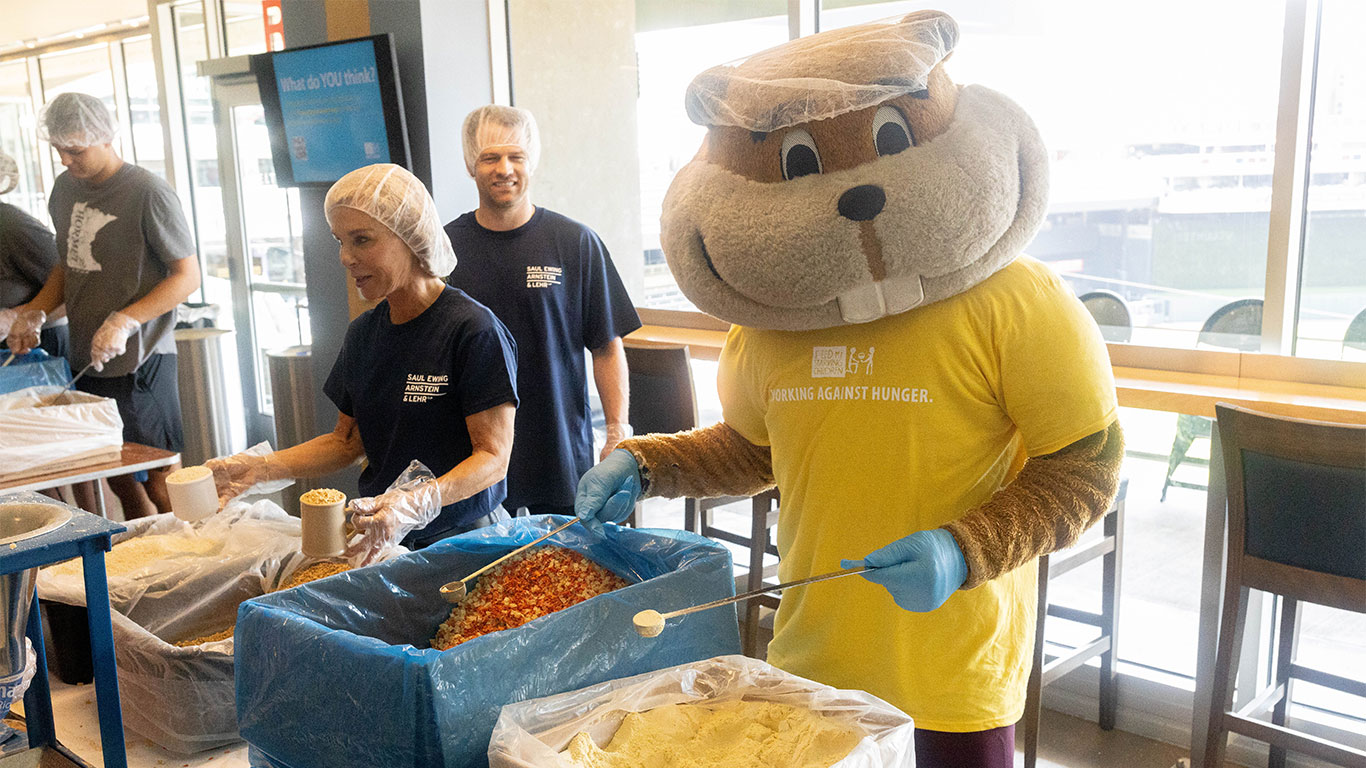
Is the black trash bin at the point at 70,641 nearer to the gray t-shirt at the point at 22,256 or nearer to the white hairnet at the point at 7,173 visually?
the gray t-shirt at the point at 22,256

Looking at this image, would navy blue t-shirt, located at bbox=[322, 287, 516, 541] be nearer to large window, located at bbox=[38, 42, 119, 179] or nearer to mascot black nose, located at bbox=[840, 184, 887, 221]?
mascot black nose, located at bbox=[840, 184, 887, 221]

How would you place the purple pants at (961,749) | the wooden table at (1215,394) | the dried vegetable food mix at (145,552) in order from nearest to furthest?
the purple pants at (961,749), the dried vegetable food mix at (145,552), the wooden table at (1215,394)

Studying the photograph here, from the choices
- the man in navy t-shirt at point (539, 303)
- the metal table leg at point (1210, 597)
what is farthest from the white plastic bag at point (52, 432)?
the metal table leg at point (1210, 597)

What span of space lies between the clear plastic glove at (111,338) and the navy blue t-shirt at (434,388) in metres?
1.68

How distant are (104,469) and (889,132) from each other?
2166 millimetres

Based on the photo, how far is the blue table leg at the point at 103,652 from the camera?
1.20m

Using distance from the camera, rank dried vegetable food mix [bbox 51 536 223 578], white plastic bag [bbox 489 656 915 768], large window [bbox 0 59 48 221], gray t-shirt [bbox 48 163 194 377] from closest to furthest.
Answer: white plastic bag [bbox 489 656 915 768]
dried vegetable food mix [bbox 51 536 223 578]
gray t-shirt [bbox 48 163 194 377]
large window [bbox 0 59 48 221]

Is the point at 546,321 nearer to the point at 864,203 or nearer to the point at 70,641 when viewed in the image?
the point at 70,641

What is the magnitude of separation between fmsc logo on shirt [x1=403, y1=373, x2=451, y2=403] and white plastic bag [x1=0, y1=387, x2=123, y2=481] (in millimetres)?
1222

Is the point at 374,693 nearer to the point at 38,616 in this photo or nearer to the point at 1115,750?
the point at 38,616

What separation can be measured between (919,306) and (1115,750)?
2014 mm

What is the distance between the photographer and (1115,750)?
271 centimetres

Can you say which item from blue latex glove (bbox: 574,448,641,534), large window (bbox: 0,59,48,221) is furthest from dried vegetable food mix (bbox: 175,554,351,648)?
large window (bbox: 0,59,48,221)

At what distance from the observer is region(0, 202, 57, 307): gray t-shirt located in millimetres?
3855
